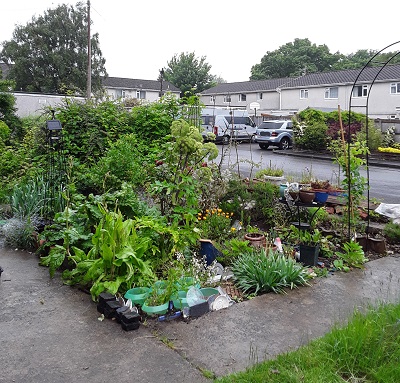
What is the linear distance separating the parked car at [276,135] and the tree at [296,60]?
3918cm

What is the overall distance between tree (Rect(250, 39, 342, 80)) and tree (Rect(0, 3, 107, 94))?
2908cm

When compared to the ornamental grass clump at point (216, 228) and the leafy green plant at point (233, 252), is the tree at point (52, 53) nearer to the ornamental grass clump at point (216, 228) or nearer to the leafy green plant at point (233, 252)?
the ornamental grass clump at point (216, 228)

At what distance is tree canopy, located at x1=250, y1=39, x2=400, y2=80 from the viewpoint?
62.9 meters

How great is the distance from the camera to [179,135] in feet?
18.7

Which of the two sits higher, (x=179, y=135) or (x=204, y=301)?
(x=179, y=135)

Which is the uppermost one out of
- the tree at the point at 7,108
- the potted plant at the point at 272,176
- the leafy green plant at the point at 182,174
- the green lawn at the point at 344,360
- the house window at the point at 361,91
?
the house window at the point at 361,91

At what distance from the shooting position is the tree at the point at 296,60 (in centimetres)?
6303

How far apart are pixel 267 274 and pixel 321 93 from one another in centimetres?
3807

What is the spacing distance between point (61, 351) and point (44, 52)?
44.6 m

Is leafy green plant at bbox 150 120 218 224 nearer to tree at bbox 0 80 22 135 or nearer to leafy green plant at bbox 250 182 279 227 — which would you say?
leafy green plant at bbox 250 182 279 227

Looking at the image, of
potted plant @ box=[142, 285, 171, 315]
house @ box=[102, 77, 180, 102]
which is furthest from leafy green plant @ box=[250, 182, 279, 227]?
house @ box=[102, 77, 180, 102]

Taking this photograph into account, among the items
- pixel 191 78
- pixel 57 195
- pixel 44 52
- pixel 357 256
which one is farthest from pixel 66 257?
pixel 191 78

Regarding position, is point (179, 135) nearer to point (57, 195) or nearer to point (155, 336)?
point (57, 195)

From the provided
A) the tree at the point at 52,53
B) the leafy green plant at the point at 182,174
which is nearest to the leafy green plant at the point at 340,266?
the leafy green plant at the point at 182,174
